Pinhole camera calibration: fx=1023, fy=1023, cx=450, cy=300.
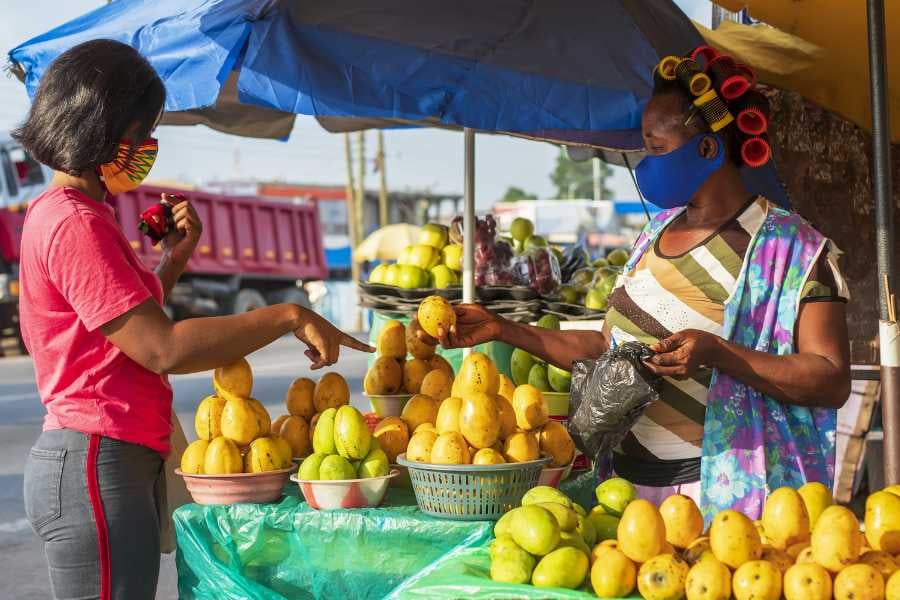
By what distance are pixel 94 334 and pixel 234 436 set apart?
0.90m

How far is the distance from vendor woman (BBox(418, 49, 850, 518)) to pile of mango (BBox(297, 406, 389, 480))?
0.72 metres

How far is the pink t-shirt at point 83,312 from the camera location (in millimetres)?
2082

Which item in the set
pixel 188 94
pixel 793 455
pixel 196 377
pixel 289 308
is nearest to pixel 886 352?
pixel 793 455

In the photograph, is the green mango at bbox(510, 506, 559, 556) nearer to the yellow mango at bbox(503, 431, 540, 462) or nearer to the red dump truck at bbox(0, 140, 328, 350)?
the yellow mango at bbox(503, 431, 540, 462)

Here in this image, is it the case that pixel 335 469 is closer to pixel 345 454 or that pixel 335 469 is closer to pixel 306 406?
pixel 345 454

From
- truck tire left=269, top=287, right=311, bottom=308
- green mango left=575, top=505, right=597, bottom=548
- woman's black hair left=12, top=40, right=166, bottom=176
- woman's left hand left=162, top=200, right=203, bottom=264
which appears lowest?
truck tire left=269, top=287, right=311, bottom=308

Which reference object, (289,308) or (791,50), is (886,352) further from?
(791,50)

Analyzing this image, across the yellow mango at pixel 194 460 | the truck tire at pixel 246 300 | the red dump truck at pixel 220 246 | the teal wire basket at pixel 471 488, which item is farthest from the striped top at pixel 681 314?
the truck tire at pixel 246 300

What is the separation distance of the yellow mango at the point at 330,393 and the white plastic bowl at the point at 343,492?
41cm

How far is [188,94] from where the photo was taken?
3.30 metres

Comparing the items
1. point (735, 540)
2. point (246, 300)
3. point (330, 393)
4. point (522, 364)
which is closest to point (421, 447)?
point (330, 393)

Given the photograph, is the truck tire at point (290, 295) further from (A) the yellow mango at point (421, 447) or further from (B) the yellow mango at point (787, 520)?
(B) the yellow mango at point (787, 520)

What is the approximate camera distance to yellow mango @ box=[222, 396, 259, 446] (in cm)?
298

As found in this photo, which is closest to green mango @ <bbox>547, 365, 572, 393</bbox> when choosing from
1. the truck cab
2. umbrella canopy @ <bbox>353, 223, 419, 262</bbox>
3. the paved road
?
the paved road
